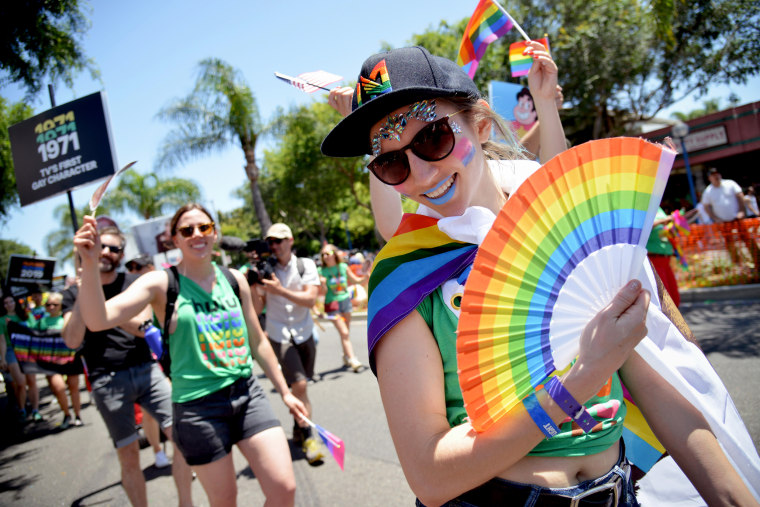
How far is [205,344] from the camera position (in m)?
2.88

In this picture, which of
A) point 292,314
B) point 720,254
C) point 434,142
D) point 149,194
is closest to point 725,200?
point 720,254

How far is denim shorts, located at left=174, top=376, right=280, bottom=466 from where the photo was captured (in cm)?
269

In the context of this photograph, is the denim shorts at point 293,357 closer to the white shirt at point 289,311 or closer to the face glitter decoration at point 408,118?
the white shirt at point 289,311

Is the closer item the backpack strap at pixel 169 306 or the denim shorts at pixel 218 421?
the denim shorts at pixel 218 421

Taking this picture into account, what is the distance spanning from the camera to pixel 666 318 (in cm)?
131

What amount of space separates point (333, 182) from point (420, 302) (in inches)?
1185

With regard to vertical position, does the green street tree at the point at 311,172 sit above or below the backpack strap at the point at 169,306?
above

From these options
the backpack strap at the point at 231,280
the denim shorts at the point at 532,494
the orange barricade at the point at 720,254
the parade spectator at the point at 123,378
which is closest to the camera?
the denim shorts at the point at 532,494

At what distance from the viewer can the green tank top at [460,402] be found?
1208mm

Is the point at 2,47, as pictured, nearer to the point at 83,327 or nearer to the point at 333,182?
the point at 83,327

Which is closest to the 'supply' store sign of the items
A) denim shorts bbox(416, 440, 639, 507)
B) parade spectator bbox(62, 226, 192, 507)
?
parade spectator bbox(62, 226, 192, 507)

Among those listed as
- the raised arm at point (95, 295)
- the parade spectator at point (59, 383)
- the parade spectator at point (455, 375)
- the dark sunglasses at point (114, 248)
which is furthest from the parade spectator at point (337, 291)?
the parade spectator at point (455, 375)

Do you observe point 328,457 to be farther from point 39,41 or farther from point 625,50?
point 625,50

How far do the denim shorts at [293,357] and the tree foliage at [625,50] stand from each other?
17.1 metres
